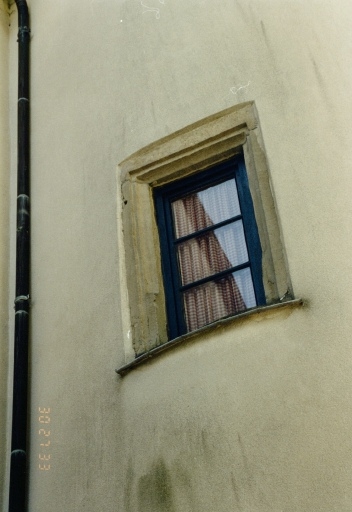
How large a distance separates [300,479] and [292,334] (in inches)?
32.5

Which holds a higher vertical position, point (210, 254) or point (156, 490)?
point (210, 254)

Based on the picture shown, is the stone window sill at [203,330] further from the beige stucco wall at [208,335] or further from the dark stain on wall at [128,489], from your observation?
the dark stain on wall at [128,489]

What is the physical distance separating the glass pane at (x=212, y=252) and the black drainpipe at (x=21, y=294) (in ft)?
3.97

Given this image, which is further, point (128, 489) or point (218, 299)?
point (218, 299)

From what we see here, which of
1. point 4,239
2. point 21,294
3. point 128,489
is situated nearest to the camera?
point 128,489

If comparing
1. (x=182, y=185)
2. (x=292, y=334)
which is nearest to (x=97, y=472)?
(x=292, y=334)

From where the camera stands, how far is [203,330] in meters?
5.07

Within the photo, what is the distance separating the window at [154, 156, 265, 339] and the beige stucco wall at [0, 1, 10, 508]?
4.28ft

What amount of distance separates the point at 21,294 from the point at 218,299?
1.53 meters

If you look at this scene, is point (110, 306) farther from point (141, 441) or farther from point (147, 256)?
point (141, 441)

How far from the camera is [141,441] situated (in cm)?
507

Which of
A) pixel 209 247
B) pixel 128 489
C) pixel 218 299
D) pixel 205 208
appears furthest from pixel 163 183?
pixel 128 489

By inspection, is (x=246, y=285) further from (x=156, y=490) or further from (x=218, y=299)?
(x=156, y=490)

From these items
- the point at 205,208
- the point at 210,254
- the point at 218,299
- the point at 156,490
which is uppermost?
the point at 205,208
